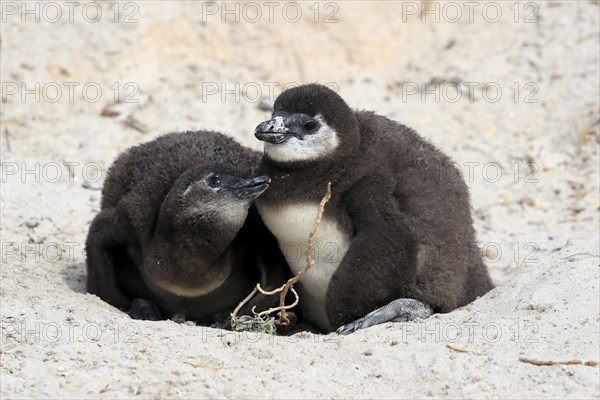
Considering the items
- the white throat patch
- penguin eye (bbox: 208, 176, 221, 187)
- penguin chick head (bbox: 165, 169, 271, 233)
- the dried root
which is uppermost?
the white throat patch

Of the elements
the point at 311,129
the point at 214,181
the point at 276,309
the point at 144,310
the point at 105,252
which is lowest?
the point at 144,310

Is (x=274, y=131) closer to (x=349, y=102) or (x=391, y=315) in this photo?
(x=391, y=315)

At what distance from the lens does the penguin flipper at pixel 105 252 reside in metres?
7.77

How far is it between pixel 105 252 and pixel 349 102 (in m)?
4.93

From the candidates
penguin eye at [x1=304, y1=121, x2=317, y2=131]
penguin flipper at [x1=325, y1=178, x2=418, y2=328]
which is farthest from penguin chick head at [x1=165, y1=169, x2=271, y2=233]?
penguin flipper at [x1=325, y1=178, x2=418, y2=328]

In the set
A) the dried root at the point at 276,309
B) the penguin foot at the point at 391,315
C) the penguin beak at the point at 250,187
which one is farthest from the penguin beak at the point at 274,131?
the penguin foot at the point at 391,315

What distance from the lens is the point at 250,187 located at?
7.21m

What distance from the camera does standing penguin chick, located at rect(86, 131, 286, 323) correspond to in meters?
7.39

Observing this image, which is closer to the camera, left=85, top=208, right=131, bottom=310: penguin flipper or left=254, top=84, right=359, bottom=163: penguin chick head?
left=254, top=84, right=359, bottom=163: penguin chick head

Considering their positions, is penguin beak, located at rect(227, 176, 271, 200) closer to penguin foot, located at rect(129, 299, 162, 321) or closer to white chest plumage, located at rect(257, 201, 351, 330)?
white chest plumage, located at rect(257, 201, 351, 330)

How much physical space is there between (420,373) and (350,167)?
6.12 ft

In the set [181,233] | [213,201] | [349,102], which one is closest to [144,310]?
[181,233]

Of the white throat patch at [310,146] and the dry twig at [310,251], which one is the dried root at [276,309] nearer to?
the dry twig at [310,251]

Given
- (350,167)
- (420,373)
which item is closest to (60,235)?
(350,167)
